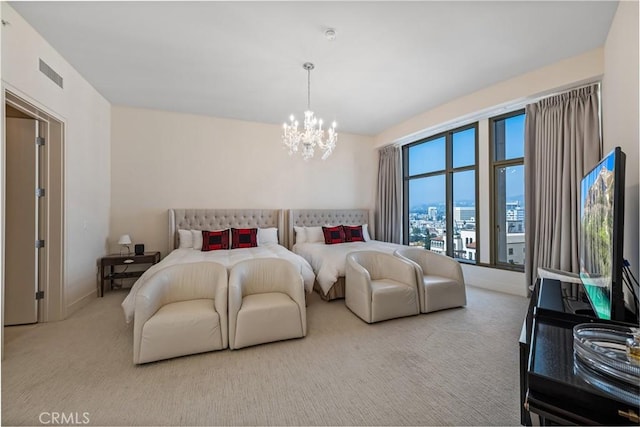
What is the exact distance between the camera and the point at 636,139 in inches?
73.8

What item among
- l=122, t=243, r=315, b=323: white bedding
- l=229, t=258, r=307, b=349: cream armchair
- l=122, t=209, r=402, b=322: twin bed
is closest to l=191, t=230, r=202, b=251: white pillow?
l=122, t=209, r=402, b=322: twin bed

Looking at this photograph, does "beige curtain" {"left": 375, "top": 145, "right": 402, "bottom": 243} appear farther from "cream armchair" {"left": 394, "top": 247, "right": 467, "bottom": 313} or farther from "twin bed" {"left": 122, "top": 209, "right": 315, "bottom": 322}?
"twin bed" {"left": 122, "top": 209, "right": 315, "bottom": 322}

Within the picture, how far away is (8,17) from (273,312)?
3543 millimetres

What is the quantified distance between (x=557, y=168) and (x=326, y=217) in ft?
12.3

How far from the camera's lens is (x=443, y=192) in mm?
4844

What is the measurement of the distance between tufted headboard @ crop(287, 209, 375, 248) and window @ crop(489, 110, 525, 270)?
252cm

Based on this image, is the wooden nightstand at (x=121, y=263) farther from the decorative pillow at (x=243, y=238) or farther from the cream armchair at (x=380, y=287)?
the cream armchair at (x=380, y=287)

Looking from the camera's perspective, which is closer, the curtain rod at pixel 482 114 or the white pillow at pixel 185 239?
the curtain rod at pixel 482 114

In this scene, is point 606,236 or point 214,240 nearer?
point 606,236

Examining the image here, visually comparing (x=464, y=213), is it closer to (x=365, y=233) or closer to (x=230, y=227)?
(x=365, y=233)

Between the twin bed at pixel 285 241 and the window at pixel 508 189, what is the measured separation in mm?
1607

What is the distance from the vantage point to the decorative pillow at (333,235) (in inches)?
189

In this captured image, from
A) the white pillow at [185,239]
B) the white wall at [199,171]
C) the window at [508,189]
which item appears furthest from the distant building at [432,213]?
the white pillow at [185,239]

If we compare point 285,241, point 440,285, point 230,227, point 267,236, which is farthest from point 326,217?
point 440,285
